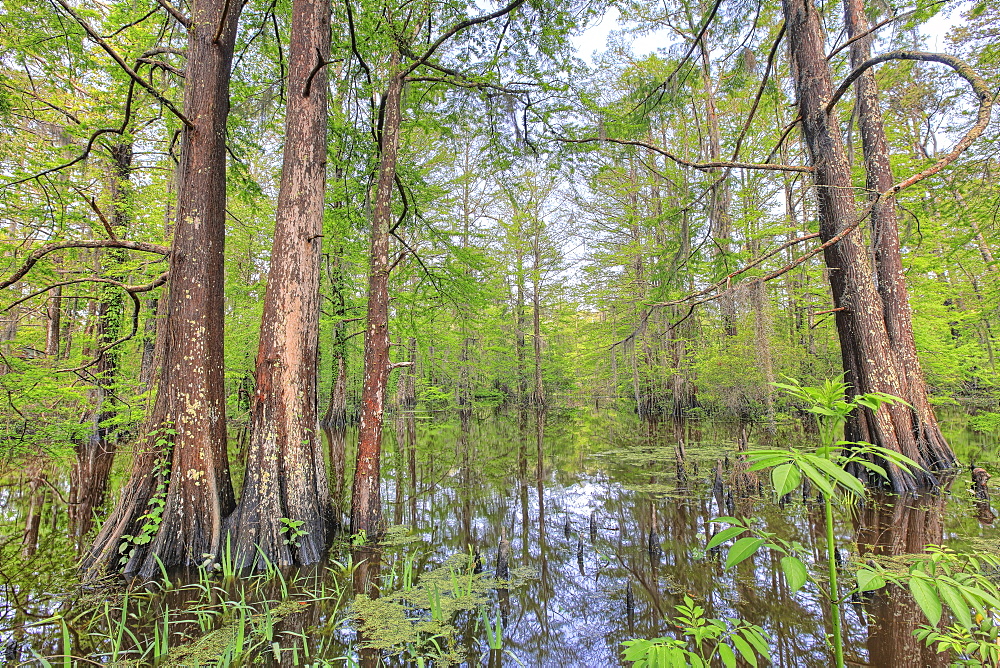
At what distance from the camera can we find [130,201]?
326 inches

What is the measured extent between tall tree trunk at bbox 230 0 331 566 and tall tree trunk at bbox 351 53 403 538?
41 cm

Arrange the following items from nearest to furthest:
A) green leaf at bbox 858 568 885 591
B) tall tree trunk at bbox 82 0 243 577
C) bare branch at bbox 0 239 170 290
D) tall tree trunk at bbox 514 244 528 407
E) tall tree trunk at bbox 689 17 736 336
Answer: green leaf at bbox 858 568 885 591
bare branch at bbox 0 239 170 290
tall tree trunk at bbox 82 0 243 577
tall tree trunk at bbox 689 17 736 336
tall tree trunk at bbox 514 244 528 407

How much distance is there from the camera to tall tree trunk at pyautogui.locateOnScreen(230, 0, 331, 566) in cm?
402

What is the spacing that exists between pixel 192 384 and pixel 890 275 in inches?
360

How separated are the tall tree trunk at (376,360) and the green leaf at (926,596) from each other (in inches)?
164

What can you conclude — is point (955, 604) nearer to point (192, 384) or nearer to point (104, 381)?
point (192, 384)

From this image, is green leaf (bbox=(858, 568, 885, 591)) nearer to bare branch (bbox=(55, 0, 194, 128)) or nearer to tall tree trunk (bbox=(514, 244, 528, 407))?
bare branch (bbox=(55, 0, 194, 128))

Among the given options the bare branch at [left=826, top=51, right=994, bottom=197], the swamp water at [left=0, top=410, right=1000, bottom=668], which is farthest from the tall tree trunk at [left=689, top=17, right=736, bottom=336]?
the swamp water at [left=0, top=410, right=1000, bottom=668]

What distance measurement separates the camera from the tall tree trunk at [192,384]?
3836mm

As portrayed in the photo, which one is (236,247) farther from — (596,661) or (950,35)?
(950,35)

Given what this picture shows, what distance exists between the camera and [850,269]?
5758 mm

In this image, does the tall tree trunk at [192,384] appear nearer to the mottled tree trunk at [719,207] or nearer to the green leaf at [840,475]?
the green leaf at [840,475]

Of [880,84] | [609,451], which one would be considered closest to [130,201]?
[609,451]

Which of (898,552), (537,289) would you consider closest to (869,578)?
(898,552)
